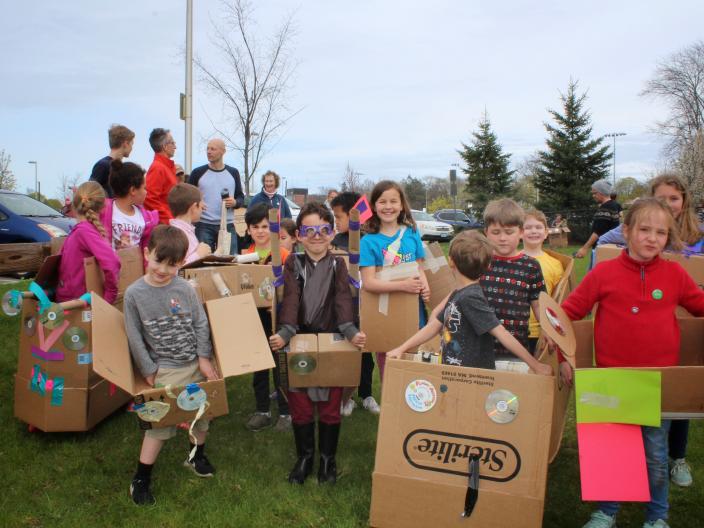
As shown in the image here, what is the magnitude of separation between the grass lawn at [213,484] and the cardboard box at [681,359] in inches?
32.5

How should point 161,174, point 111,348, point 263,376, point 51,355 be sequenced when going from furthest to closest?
point 161,174 → point 263,376 → point 51,355 → point 111,348

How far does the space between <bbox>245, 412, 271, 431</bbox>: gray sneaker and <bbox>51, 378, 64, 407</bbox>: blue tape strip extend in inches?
51.0

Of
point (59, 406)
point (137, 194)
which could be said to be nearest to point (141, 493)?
point (59, 406)

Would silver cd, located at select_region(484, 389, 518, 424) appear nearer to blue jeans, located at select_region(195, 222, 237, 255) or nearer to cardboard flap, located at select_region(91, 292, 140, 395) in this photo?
cardboard flap, located at select_region(91, 292, 140, 395)

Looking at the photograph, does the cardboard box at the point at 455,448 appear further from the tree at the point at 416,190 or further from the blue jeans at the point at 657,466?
the tree at the point at 416,190

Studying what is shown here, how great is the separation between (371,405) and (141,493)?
2010 millimetres

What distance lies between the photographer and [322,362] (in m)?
3.40

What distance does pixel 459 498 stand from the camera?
2.75 m

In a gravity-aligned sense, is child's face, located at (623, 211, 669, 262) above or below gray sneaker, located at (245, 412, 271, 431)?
above

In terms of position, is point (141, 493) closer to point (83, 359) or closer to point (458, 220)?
point (83, 359)

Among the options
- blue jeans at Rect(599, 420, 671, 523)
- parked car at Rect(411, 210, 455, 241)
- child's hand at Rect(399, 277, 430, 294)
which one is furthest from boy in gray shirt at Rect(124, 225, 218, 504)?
parked car at Rect(411, 210, 455, 241)

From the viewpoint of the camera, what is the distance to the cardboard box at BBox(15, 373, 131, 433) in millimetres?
3959

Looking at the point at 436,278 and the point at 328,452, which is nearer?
the point at 328,452

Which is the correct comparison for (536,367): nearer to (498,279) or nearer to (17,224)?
(498,279)
